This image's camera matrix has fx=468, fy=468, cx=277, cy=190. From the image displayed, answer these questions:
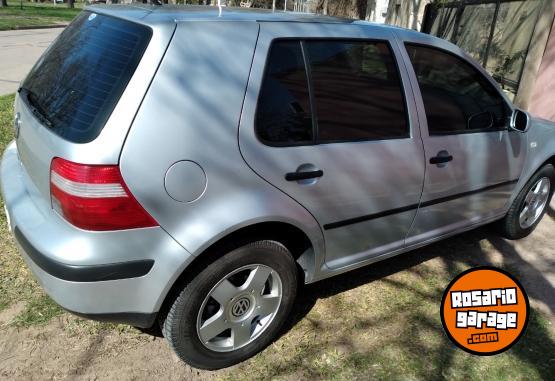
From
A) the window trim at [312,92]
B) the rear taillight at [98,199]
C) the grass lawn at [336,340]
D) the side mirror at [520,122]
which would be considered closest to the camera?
the rear taillight at [98,199]

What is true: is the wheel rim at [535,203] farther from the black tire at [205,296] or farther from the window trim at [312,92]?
the black tire at [205,296]

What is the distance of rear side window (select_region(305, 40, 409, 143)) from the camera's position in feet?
7.80

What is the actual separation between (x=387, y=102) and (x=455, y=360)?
1490 millimetres

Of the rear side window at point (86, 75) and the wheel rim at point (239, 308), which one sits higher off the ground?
the rear side window at point (86, 75)

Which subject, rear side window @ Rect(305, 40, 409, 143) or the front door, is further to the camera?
the front door

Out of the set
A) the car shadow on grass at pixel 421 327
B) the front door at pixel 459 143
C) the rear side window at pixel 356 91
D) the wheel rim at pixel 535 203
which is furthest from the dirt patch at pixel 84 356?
the wheel rim at pixel 535 203

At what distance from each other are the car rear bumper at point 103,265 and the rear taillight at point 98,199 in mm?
41

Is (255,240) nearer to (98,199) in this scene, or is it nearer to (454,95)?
(98,199)

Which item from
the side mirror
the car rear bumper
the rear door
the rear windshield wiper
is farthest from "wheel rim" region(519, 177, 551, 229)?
the rear windshield wiper

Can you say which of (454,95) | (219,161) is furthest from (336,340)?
(454,95)

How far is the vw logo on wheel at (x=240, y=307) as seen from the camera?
2338 millimetres

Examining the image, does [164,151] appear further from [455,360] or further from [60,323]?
[455,360]

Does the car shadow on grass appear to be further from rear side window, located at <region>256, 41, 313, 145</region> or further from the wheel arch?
rear side window, located at <region>256, 41, 313, 145</region>

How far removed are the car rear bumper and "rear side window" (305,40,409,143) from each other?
98 cm
